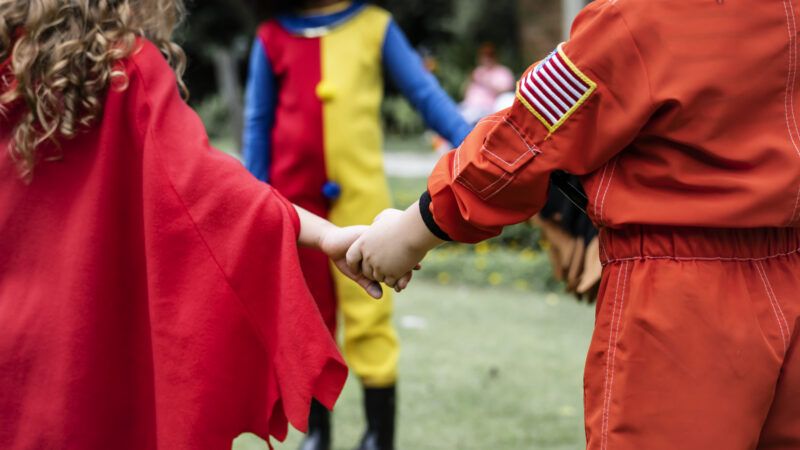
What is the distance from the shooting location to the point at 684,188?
185cm

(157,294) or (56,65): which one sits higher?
(56,65)

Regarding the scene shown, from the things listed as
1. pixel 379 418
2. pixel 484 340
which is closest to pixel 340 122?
pixel 379 418

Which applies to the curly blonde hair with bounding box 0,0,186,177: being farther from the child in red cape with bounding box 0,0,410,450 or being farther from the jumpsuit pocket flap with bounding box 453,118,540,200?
the jumpsuit pocket flap with bounding box 453,118,540,200

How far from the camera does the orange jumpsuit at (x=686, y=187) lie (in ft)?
5.93

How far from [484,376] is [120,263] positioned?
2929mm

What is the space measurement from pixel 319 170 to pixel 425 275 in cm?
415

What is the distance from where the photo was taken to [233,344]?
2.14 metres

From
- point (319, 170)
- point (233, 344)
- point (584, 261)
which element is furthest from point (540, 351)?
point (233, 344)

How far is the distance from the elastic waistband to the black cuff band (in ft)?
1.19

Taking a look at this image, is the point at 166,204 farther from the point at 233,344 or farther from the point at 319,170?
the point at 319,170

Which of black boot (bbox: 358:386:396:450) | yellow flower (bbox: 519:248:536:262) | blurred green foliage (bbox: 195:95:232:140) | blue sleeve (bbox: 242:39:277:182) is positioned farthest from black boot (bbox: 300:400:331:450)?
blurred green foliage (bbox: 195:95:232:140)

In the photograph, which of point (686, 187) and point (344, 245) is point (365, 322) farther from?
point (686, 187)

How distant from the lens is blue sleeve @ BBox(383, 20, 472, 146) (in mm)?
3611

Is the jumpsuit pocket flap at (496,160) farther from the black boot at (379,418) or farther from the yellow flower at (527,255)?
the yellow flower at (527,255)
